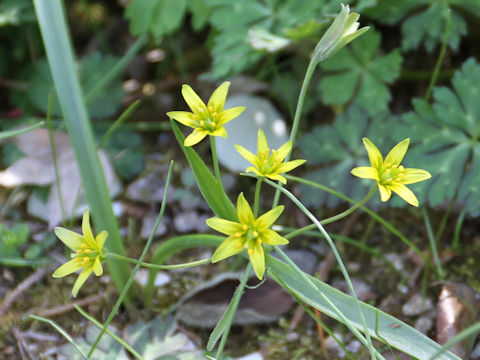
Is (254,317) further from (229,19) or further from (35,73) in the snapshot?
(35,73)

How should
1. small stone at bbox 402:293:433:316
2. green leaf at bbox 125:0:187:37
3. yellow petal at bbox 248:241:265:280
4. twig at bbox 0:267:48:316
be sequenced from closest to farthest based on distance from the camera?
yellow petal at bbox 248:241:265:280
small stone at bbox 402:293:433:316
twig at bbox 0:267:48:316
green leaf at bbox 125:0:187:37

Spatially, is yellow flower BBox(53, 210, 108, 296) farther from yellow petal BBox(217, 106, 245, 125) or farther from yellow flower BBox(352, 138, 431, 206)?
yellow flower BBox(352, 138, 431, 206)

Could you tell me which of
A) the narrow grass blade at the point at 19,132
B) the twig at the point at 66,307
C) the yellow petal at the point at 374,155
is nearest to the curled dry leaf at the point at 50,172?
the twig at the point at 66,307

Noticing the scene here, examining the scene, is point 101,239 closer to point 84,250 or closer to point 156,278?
point 84,250

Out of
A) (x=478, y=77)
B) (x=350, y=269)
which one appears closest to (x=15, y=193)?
(x=350, y=269)

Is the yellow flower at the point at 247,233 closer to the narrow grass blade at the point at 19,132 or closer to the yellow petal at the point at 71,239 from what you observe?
the yellow petal at the point at 71,239

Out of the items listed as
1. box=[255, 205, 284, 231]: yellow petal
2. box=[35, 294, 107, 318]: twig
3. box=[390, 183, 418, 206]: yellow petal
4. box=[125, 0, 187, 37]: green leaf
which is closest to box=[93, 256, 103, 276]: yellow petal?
box=[255, 205, 284, 231]: yellow petal
